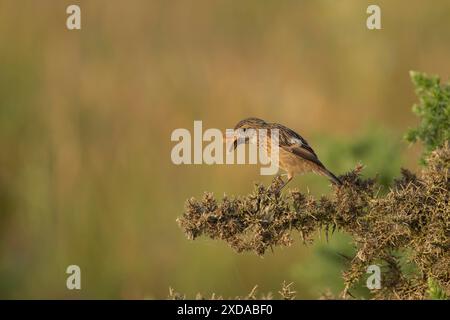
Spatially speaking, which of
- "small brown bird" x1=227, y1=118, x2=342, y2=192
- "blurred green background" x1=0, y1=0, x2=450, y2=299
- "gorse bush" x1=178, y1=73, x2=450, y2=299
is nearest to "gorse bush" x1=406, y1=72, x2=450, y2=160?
"small brown bird" x1=227, y1=118, x2=342, y2=192

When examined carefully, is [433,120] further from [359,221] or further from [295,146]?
[359,221]

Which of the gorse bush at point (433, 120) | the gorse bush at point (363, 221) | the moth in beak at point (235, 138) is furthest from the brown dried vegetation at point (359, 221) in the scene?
the moth in beak at point (235, 138)

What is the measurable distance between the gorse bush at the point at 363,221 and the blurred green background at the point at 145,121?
4145 mm

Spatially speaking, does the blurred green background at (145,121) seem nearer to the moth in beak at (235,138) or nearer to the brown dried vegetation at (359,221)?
the moth in beak at (235,138)

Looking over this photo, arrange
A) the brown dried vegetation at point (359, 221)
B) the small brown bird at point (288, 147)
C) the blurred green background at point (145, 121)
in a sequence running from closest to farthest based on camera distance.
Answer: the brown dried vegetation at point (359, 221)
the small brown bird at point (288, 147)
the blurred green background at point (145, 121)

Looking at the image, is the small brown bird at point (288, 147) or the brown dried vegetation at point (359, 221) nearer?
the brown dried vegetation at point (359, 221)

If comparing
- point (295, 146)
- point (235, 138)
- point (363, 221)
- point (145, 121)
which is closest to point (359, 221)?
point (363, 221)

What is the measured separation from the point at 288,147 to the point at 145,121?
4343mm

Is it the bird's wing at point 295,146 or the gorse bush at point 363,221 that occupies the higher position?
the bird's wing at point 295,146

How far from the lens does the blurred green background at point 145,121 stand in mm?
9453

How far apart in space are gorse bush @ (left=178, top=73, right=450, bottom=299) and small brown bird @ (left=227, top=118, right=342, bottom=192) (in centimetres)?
140

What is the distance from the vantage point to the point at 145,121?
10.1 metres
